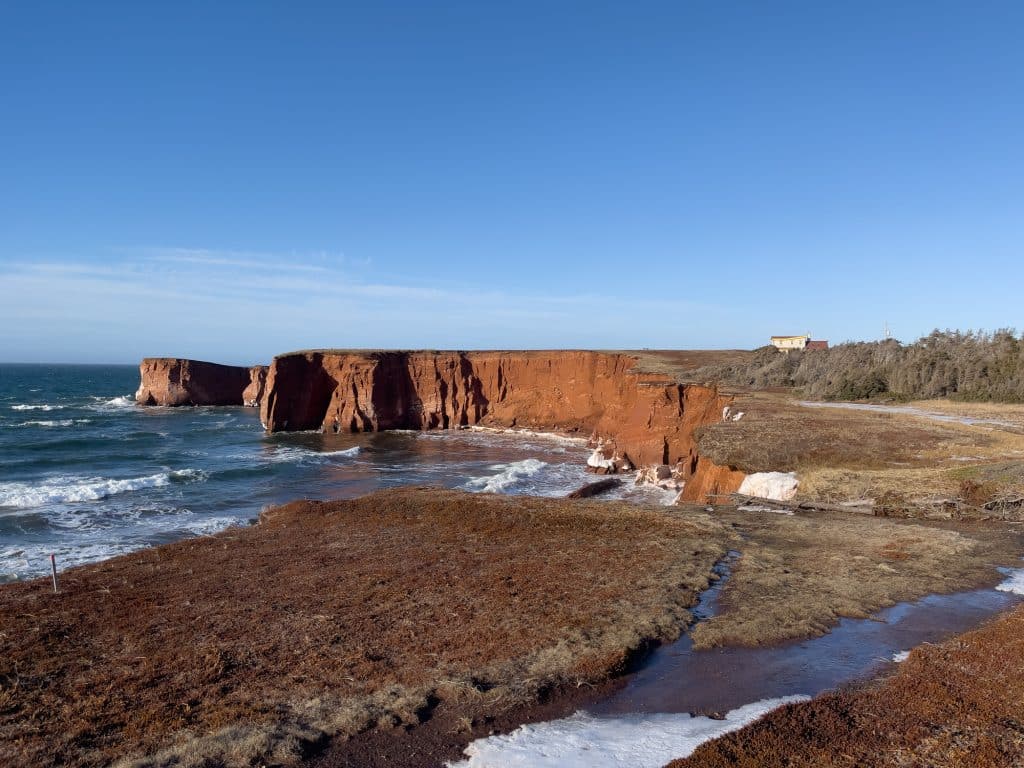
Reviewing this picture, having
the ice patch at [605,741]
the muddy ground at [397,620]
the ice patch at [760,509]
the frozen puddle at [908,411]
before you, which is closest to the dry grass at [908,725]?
the ice patch at [605,741]

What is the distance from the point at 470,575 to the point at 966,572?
8851 millimetres

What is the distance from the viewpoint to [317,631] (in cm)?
941

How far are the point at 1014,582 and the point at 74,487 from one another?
34496 millimetres

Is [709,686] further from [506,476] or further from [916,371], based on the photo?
[916,371]

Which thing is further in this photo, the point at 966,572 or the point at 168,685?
the point at 966,572

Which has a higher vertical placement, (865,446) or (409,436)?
(865,446)

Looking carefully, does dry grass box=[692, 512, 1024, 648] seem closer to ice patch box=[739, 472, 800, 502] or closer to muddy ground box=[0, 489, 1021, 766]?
muddy ground box=[0, 489, 1021, 766]

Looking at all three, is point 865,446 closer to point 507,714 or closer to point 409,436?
point 507,714

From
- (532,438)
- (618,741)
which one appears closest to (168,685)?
(618,741)

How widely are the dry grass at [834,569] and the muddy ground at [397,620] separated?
0.18 ft

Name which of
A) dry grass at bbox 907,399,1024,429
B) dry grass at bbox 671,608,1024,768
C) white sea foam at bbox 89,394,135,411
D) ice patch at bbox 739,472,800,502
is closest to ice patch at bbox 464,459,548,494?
ice patch at bbox 739,472,800,502

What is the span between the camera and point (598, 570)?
12.1 m

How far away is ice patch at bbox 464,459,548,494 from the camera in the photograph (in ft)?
99.4

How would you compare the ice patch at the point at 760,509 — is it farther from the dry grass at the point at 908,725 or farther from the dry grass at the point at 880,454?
the dry grass at the point at 908,725
